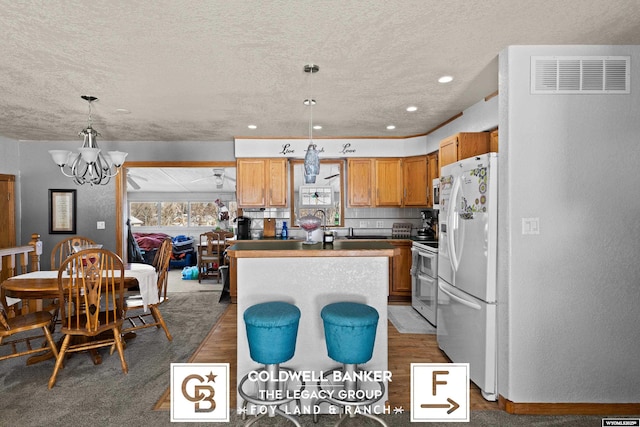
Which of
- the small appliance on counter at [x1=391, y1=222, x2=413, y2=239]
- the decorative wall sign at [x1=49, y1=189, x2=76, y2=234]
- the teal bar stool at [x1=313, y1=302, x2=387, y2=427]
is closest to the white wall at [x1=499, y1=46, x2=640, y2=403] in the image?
the teal bar stool at [x1=313, y1=302, x2=387, y2=427]

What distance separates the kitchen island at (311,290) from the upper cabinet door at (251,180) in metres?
2.92

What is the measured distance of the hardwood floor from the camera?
237 centimetres

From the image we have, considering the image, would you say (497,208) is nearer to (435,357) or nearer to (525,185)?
(525,185)

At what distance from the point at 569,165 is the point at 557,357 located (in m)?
1.30

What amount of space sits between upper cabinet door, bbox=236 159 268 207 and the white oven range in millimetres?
2441

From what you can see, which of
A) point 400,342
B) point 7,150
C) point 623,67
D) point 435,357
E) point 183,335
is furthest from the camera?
point 7,150

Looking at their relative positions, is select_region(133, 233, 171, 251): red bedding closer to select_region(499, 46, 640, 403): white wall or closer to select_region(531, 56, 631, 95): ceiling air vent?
select_region(499, 46, 640, 403): white wall

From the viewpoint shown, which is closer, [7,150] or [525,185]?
[525,185]

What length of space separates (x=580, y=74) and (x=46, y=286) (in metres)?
4.39

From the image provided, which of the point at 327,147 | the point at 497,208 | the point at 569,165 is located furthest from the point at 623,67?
the point at 327,147

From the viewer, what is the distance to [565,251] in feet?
7.33

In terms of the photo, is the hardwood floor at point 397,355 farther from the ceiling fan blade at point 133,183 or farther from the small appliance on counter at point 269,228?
the ceiling fan blade at point 133,183

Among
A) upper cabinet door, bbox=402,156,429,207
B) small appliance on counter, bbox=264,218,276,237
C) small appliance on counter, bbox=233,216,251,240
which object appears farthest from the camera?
small appliance on counter, bbox=264,218,276,237

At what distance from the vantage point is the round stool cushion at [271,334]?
188 centimetres
